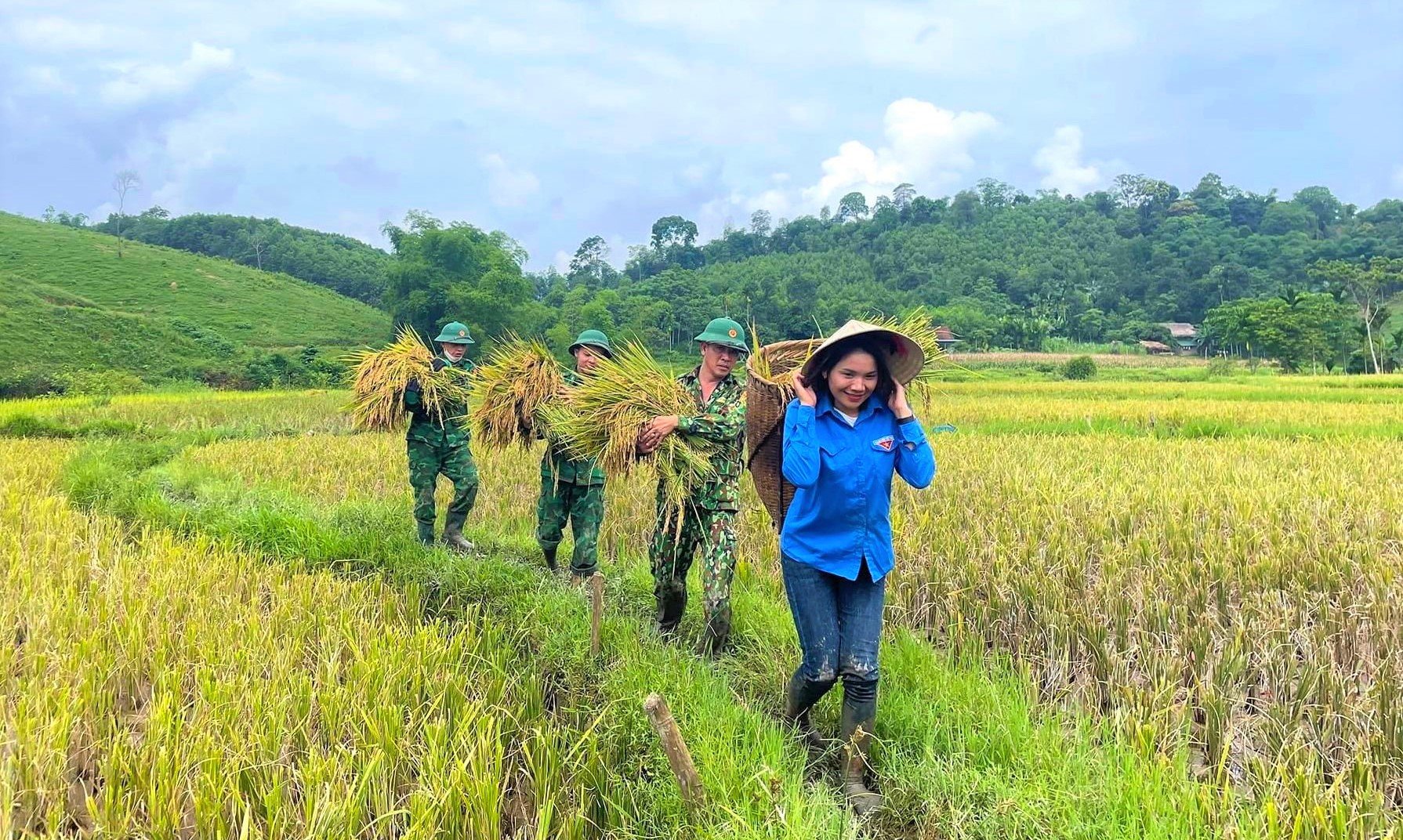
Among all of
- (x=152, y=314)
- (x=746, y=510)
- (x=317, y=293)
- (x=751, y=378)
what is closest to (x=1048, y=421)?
(x=746, y=510)

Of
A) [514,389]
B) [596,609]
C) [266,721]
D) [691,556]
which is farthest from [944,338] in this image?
[266,721]

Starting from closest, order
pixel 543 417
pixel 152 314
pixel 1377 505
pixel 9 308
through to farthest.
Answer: pixel 543 417 → pixel 1377 505 → pixel 9 308 → pixel 152 314

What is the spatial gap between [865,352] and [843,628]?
101 centimetres

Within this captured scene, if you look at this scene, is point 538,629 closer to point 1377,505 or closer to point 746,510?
point 746,510

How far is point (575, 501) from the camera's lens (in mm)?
4781

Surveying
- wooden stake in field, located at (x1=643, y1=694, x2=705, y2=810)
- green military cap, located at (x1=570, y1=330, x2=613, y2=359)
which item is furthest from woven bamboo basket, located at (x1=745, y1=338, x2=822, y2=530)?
green military cap, located at (x1=570, y1=330, x2=613, y2=359)

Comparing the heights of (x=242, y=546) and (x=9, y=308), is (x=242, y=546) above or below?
below

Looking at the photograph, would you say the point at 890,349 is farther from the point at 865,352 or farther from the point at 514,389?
the point at 514,389

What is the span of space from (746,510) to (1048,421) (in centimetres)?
892

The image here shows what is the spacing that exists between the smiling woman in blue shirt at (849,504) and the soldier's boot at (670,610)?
122 cm

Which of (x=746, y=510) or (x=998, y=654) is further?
(x=746, y=510)

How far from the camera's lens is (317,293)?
59.8 m

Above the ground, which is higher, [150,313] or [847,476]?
[150,313]

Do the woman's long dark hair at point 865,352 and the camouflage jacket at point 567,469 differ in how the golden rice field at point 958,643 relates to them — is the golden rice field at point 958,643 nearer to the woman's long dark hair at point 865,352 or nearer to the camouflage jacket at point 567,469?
the camouflage jacket at point 567,469
